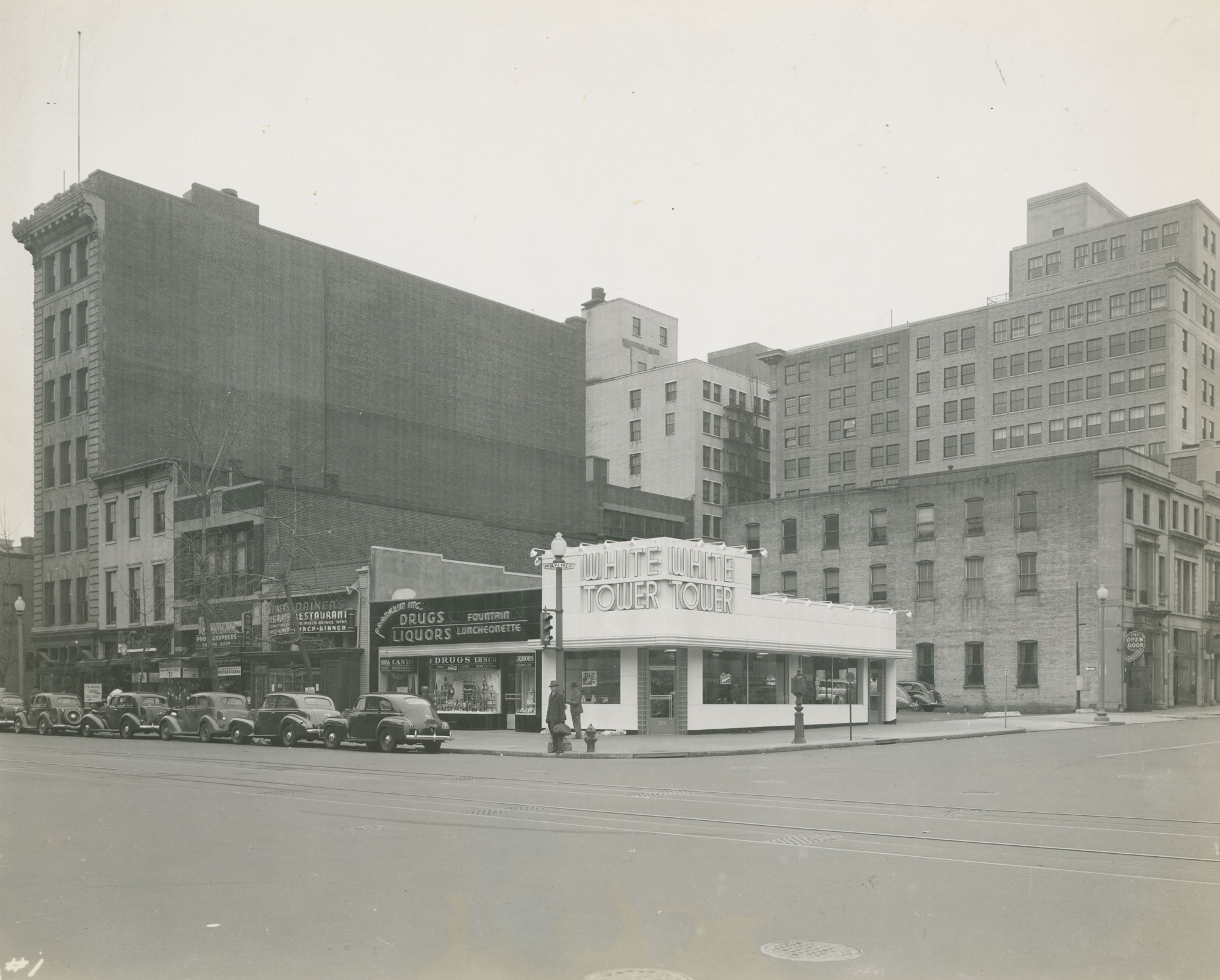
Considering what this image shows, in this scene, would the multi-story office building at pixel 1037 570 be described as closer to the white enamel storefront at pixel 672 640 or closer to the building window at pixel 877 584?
the building window at pixel 877 584

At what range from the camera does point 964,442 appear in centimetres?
8719

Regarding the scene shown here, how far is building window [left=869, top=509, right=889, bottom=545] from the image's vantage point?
6856cm

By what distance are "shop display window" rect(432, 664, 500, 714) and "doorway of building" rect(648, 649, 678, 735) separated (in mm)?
6527

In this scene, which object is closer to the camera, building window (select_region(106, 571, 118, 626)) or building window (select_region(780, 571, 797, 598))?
building window (select_region(106, 571, 118, 626))

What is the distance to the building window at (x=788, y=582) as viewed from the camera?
2857 inches

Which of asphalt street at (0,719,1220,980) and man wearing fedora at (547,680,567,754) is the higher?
asphalt street at (0,719,1220,980)

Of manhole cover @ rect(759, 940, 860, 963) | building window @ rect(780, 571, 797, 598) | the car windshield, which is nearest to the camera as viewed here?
manhole cover @ rect(759, 940, 860, 963)

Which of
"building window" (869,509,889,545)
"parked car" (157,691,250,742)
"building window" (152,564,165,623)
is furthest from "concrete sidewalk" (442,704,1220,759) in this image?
"building window" (152,564,165,623)

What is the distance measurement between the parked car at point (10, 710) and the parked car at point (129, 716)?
16.9 ft

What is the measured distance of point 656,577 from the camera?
36.5 metres

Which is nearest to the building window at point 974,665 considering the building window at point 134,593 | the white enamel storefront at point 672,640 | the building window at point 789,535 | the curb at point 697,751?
the building window at point 789,535

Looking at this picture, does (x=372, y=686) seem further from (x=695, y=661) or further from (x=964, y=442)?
(x=964, y=442)

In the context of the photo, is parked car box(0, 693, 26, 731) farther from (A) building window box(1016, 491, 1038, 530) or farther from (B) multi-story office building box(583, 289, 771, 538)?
(B) multi-story office building box(583, 289, 771, 538)

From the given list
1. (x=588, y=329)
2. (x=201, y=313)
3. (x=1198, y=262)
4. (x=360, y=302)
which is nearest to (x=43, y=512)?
(x=201, y=313)
